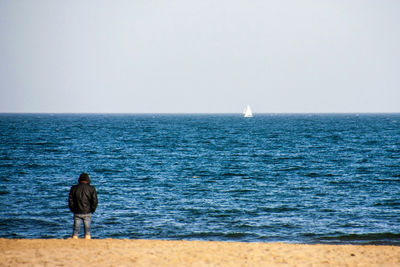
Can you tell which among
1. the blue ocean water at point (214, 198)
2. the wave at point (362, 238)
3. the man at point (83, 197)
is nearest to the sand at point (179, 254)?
the man at point (83, 197)

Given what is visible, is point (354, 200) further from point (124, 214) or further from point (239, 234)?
point (124, 214)

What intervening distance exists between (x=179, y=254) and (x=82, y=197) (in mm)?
3412

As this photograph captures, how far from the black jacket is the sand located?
3.78 ft

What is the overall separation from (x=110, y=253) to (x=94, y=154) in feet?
141

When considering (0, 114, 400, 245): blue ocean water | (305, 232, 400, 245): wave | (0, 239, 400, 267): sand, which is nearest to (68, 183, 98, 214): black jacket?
(0, 239, 400, 267): sand

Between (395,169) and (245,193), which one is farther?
(395,169)

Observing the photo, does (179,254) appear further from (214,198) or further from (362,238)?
(214,198)

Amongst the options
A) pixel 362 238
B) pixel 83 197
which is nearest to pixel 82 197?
pixel 83 197

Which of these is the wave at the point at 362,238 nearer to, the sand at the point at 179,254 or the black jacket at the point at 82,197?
the sand at the point at 179,254

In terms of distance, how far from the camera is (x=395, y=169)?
133ft

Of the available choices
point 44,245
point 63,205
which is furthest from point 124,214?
point 44,245

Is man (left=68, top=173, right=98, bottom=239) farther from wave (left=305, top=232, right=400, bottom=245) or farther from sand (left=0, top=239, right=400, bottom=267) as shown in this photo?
wave (left=305, top=232, right=400, bottom=245)

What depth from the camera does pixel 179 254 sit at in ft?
43.7

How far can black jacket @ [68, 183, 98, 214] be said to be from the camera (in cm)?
1409
